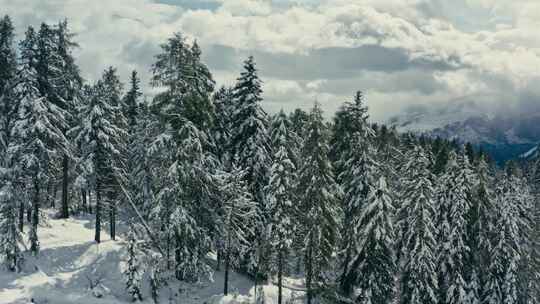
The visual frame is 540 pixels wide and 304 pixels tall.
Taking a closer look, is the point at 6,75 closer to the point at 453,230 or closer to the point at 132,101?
the point at 132,101

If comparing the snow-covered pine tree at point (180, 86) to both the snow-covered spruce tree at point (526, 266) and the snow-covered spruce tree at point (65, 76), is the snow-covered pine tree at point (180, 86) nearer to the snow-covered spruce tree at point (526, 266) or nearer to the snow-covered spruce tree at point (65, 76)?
the snow-covered spruce tree at point (65, 76)

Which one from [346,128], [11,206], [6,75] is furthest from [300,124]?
[11,206]

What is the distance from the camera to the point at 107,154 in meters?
39.5

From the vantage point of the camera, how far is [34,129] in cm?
3575

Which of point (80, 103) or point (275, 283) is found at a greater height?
point (80, 103)

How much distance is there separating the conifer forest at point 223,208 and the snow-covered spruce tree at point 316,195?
0.11 m

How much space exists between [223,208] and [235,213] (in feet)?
3.76

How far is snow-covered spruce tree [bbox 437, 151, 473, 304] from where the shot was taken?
139ft

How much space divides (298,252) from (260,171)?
708cm

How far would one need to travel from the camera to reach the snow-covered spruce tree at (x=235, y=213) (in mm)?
36594

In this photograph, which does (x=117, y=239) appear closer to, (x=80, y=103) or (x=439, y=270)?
(x=80, y=103)

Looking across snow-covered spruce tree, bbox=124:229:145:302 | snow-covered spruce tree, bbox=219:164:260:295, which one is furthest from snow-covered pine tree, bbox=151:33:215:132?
snow-covered spruce tree, bbox=124:229:145:302

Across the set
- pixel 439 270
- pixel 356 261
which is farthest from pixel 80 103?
pixel 439 270

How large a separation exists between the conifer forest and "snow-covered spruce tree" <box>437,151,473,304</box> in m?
0.12
